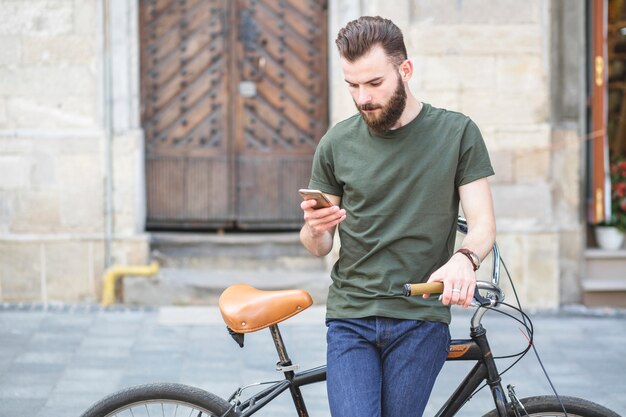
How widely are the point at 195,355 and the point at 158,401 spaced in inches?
126

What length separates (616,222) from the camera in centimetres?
787

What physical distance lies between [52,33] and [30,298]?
197 cm

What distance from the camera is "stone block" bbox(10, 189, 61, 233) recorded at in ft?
24.8

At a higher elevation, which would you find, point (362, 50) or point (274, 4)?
point (274, 4)

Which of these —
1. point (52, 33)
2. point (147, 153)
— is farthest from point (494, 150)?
point (52, 33)

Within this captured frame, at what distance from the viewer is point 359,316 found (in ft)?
8.97

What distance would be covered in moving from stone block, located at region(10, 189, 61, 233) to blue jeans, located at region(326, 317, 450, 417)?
17.1ft

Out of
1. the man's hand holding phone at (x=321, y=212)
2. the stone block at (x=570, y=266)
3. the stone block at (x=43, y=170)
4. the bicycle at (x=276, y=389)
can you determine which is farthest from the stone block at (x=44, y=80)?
the man's hand holding phone at (x=321, y=212)

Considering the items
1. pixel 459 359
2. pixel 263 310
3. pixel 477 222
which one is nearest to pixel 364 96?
pixel 477 222

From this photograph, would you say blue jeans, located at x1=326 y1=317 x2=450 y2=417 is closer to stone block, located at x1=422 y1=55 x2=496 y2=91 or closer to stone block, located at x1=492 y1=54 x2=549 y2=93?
stone block, located at x1=422 y1=55 x2=496 y2=91

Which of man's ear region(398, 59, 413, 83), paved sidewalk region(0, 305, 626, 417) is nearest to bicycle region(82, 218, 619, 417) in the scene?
man's ear region(398, 59, 413, 83)

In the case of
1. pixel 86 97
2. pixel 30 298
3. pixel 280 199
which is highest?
pixel 86 97

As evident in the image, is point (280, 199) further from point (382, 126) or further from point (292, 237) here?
point (382, 126)

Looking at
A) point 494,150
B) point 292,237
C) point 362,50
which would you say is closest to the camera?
point 362,50
